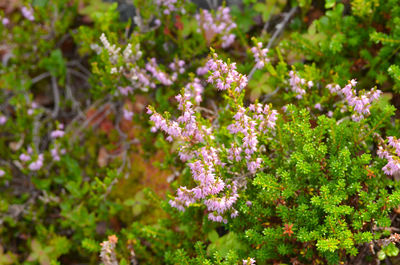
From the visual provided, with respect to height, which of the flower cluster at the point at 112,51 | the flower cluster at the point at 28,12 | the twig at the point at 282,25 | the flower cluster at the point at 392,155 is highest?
the flower cluster at the point at 28,12

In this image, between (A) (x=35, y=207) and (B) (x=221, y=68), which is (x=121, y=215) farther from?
(B) (x=221, y=68)

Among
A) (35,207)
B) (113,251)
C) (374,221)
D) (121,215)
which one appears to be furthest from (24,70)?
(374,221)

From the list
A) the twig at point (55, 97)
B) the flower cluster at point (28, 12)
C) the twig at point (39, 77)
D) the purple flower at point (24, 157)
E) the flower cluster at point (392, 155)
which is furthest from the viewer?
the twig at point (39, 77)

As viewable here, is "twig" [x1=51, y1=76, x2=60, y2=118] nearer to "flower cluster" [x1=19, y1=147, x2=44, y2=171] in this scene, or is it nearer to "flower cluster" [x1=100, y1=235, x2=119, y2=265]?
"flower cluster" [x1=19, y1=147, x2=44, y2=171]

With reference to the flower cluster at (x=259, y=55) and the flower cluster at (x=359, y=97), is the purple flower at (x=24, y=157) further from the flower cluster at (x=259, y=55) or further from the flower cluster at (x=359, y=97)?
the flower cluster at (x=359, y=97)

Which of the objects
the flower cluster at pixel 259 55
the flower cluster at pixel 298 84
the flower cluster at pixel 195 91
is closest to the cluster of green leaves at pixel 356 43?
the flower cluster at pixel 298 84

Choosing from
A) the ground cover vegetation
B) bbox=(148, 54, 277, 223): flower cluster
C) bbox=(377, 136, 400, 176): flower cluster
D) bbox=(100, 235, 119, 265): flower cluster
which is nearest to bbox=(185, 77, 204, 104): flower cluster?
the ground cover vegetation

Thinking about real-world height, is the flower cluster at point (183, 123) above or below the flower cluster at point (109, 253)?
above
